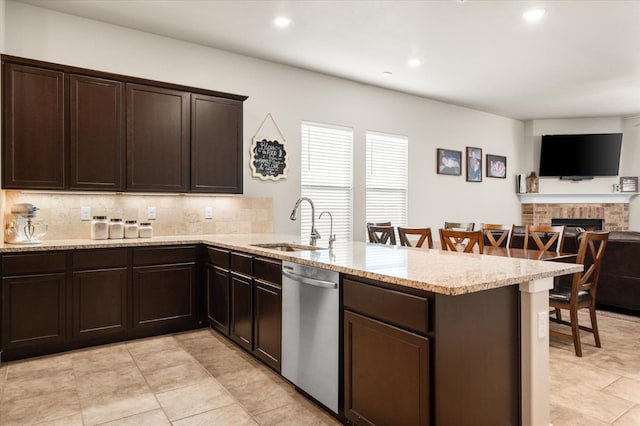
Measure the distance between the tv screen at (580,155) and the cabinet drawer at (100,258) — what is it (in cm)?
775

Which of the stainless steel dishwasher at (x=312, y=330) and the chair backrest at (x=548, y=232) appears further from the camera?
the chair backrest at (x=548, y=232)

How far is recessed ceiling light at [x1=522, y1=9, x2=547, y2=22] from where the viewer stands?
12.2 feet

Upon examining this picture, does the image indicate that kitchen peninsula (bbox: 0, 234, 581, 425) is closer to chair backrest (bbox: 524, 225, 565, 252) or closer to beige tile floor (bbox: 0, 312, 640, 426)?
beige tile floor (bbox: 0, 312, 640, 426)

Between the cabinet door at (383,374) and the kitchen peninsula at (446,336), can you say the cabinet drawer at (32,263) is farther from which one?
the cabinet door at (383,374)

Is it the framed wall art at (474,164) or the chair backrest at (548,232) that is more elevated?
the framed wall art at (474,164)

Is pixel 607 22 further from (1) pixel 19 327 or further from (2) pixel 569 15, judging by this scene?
(1) pixel 19 327

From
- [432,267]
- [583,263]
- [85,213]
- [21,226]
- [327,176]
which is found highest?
[327,176]

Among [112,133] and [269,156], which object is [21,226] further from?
[269,156]

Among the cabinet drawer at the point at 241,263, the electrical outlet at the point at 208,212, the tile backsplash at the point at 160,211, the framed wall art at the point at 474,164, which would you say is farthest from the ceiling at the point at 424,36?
the cabinet drawer at the point at 241,263

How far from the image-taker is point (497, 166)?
7.78 m

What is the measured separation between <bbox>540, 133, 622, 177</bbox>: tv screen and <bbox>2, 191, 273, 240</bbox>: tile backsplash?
612 cm

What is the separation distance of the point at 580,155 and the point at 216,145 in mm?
7223

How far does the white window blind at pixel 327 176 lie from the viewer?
5.36m

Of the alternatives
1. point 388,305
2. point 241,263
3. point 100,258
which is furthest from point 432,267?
point 100,258
